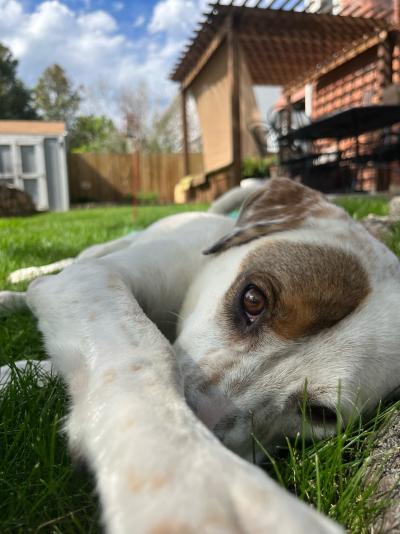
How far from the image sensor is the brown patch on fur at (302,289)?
1.54 m

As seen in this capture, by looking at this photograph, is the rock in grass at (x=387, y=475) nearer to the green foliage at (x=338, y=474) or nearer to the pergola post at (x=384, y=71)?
the green foliage at (x=338, y=474)

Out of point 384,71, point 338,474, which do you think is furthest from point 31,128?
point 338,474

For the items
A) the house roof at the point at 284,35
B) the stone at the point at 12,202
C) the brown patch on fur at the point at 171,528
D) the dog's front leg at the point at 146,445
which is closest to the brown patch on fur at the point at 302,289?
the dog's front leg at the point at 146,445

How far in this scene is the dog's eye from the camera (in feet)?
5.29

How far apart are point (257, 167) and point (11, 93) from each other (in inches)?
967

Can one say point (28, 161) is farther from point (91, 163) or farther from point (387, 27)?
point (387, 27)

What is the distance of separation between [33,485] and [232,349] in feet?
2.29

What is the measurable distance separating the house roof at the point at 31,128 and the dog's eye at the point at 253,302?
722 inches

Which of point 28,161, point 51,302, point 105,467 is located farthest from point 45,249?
point 28,161

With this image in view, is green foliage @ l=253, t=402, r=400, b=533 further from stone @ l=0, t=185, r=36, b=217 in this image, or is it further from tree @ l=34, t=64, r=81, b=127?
tree @ l=34, t=64, r=81, b=127

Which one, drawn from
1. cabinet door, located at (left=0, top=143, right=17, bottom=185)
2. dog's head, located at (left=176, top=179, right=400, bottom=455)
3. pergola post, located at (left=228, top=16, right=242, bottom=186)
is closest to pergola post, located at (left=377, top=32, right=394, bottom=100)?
pergola post, located at (left=228, top=16, right=242, bottom=186)

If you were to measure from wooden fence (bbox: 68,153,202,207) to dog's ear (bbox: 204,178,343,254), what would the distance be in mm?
18919

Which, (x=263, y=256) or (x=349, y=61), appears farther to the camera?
(x=349, y=61)

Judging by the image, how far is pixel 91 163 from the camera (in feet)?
69.6
